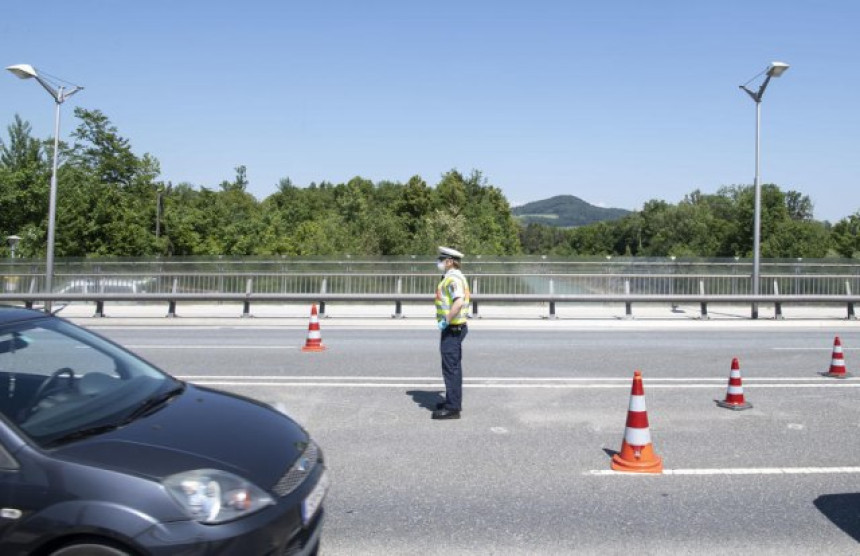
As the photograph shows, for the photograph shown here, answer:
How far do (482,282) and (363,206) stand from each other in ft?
175

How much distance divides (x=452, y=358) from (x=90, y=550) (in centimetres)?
484

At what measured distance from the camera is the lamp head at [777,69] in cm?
2044

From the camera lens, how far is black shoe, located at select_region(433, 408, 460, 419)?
7.78 m

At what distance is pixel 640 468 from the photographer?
19.7 feet

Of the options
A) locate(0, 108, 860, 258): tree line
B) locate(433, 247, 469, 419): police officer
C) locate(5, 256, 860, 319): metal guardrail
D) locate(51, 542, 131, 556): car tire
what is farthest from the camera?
locate(0, 108, 860, 258): tree line

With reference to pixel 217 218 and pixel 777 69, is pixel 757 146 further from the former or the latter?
pixel 217 218

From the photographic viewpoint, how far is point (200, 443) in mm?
3670

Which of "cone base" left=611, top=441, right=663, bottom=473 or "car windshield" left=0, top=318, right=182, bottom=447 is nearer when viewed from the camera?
"car windshield" left=0, top=318, right=182, bottom=447

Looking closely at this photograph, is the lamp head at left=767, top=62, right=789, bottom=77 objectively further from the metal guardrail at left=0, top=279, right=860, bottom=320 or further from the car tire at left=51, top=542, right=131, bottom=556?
the car tire at left=51, top=542, right=131, bottom=556

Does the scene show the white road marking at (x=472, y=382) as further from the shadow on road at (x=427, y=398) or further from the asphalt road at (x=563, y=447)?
the shadow on road at (x=427, y=398)

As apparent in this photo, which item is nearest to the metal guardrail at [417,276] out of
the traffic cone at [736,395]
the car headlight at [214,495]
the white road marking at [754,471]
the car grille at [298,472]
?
the traffic cone at [736,395]

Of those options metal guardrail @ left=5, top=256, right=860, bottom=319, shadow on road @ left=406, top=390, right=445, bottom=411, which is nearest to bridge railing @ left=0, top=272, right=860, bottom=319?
metal guardrail @ left=5, top=256, right=860, bottom=319

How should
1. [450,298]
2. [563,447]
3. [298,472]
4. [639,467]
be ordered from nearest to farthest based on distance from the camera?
[298,472], [639,467], [563,447], [450,298]

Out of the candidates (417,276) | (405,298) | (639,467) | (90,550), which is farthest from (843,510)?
(417,276)
